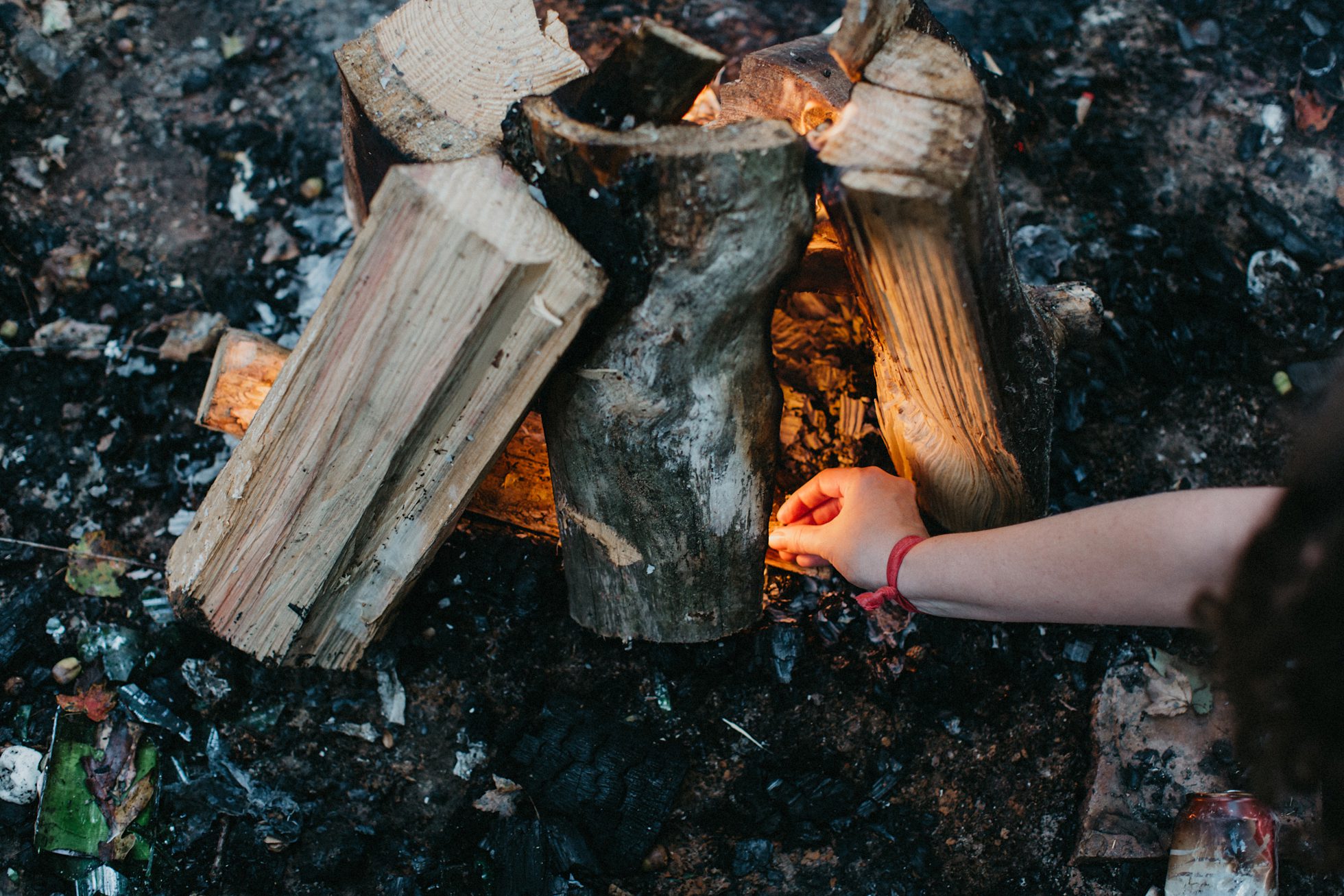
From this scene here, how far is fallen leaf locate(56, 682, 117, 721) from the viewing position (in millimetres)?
2367

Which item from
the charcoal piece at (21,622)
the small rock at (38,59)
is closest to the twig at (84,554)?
the charcoal piece at (21,622)

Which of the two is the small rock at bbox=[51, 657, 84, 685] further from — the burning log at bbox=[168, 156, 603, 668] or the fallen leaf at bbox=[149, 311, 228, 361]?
the fallen leaf at bbox=[149, 311, 228, 361]

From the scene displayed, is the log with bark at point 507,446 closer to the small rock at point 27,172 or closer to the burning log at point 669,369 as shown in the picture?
the burning log at point 669,369

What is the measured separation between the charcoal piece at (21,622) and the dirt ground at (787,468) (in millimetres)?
24

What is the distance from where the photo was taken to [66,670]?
7.89 feet

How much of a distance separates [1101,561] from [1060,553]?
82 mm

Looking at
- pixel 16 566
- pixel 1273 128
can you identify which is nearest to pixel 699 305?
pixel 16 566

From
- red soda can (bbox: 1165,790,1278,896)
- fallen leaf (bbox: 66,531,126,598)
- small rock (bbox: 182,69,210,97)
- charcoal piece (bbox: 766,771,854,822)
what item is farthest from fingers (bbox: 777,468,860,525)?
small rock (bbox: 182,69,210,97)

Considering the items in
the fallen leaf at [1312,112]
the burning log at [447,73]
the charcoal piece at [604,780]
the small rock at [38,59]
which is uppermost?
the fallen leaf at [1312,112]

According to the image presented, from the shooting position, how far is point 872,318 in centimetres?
192

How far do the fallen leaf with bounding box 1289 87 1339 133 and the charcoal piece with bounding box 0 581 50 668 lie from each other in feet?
15.5

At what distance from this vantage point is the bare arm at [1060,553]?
1.48 m

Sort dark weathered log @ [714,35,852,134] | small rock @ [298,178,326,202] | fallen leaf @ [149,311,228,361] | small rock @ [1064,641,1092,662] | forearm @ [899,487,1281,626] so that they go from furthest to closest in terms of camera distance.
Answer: small rock @ [298,178,326,202]
fallen leaf @ [149,311,228,361]
small rock @ [1064,641,1092,662]
dark weathered log @ [714,35,852,134]
forearm @ [899,487,1281,626]

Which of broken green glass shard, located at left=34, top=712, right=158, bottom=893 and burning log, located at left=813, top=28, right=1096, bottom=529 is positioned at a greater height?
burning log, located at left=813, top=28, right=1096, bottom=529
